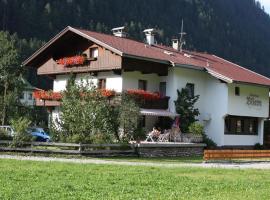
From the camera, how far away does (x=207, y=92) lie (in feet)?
128

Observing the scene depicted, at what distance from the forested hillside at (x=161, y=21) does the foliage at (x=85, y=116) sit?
5790 centimetres

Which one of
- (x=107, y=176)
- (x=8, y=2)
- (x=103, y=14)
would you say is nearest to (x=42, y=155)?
(x=107, y=176)

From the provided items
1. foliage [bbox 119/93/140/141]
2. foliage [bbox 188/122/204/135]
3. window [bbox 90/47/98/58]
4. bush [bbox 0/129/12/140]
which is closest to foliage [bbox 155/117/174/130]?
foliage [bbox 188/122/204/135]

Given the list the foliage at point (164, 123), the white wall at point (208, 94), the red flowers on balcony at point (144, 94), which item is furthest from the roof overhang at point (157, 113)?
the white wall at point (208, 94)

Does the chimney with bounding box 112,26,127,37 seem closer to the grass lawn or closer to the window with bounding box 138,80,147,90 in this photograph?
the window with bounding box 138,80,147,90

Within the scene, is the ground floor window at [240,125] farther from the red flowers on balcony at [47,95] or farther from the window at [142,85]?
the red flowers on balcony at [47,95]

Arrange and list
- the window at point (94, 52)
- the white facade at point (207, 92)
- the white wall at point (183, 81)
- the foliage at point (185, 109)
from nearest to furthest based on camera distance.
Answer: the foliage at point (185, 109), the white facade at point (207, 92), the white wall at point (183, 81), the window at point (94, 52)

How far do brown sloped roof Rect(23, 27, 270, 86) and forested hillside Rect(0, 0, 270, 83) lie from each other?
47.8 metres

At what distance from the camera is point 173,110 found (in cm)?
3684

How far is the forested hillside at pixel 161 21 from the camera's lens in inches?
3856

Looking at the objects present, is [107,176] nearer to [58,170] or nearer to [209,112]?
[58,170]

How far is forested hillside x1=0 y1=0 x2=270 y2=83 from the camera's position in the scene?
9794 cm

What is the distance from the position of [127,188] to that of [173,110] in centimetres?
2413

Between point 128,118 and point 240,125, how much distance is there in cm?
1427
